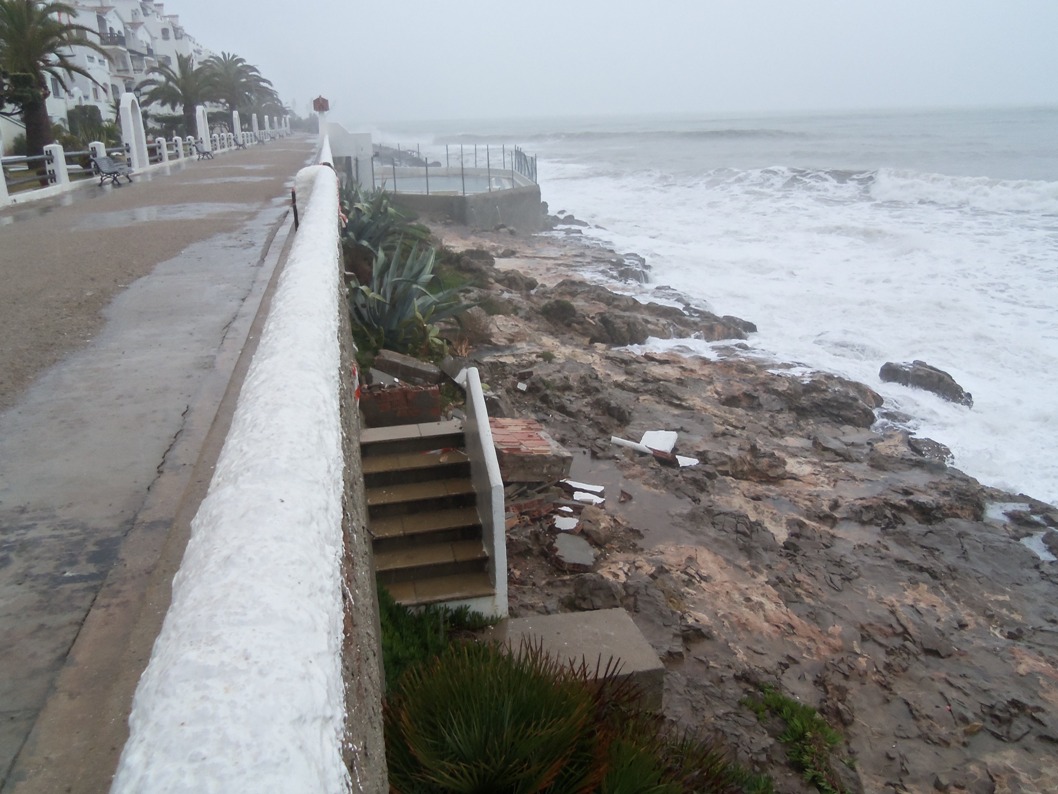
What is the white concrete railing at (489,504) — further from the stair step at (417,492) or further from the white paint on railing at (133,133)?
the white paint on railing at (133,133)

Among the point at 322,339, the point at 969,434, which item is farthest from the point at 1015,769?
the point at 969,434

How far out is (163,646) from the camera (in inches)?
55.2

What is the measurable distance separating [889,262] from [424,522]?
63.2ft

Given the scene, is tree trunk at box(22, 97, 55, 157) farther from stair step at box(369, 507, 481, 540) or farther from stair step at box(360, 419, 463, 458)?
stair step at box(369, 507, 481, 540)

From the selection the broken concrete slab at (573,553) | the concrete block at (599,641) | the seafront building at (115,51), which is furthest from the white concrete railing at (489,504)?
the seafront building at (115,51)

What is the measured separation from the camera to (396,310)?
8.96 meters

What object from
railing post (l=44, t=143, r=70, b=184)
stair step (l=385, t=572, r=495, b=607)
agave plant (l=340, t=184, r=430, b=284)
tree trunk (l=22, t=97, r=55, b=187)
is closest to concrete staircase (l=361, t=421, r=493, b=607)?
stair step (l=385, t=572, r=495, b=607)

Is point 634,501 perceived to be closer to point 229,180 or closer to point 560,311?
point 560,311

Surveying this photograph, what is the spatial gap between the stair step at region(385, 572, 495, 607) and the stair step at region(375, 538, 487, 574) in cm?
9

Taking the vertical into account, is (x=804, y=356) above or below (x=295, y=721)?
below

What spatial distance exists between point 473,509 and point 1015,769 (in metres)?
3.54

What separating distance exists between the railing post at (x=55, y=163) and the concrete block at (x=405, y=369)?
1295cm

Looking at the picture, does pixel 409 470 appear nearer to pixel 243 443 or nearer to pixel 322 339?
pixel 322 339

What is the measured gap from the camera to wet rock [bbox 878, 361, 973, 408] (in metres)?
11.2
